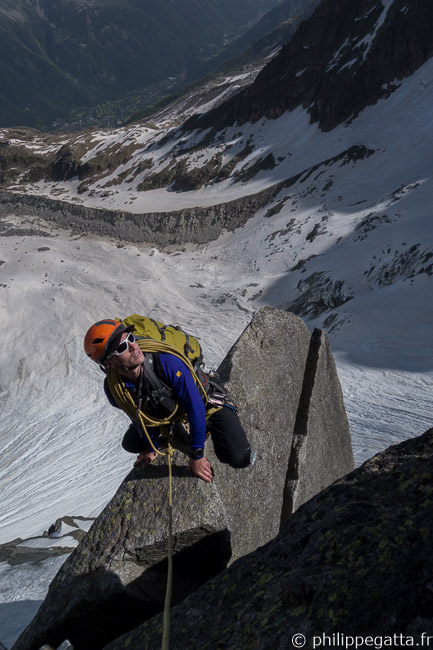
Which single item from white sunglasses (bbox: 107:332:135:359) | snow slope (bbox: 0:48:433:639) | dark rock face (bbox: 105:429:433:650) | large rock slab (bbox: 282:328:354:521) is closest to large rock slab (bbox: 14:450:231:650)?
dark rock face (bbox: 105:429:433:650)

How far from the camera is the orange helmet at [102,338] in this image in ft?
13.7

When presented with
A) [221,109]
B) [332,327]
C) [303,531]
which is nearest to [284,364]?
[303,531]

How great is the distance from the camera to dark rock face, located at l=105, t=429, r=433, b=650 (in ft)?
7.88

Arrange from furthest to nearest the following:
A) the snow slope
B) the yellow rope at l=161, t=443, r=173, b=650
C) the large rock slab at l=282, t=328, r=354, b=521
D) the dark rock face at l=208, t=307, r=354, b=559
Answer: the snow slope < the large rock slab at l=282, t=328, r=354, b=521 < the dark rock face at l=208, t=307, r=354, b=559 < the yellow rope at l=161, t=443, r=173, b=650

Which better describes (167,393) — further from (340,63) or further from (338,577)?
(340,63)

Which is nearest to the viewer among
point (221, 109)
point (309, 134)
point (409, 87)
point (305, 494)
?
point (305, 494)

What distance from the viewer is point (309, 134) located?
5288cm

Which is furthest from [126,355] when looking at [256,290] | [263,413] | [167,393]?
[256,290]

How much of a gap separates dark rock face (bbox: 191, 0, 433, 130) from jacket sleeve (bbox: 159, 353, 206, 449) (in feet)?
173

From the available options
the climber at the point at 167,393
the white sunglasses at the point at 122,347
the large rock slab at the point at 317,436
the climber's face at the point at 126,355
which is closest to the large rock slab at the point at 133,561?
the climber at the point at 167,393

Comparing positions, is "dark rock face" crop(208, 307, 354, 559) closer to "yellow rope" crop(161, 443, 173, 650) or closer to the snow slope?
"yellow rope" crop(161, 443, 173, 650)

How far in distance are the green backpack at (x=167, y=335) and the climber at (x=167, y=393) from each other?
106mm

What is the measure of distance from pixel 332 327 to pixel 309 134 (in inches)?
1447

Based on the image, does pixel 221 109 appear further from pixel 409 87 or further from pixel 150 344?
pixel 150 344
